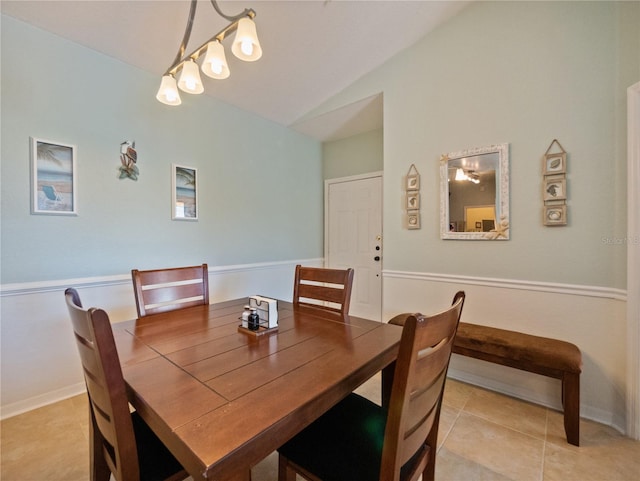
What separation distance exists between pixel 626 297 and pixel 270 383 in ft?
7.25

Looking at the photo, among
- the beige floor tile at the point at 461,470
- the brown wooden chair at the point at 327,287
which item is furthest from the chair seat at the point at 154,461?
the beige floor tile at the point at 461,470

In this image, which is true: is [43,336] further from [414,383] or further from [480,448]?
[480,448]

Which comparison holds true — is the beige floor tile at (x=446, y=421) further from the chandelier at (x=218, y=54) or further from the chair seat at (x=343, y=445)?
the chandelier at (x=218, y=54)

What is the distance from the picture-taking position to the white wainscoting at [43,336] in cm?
188

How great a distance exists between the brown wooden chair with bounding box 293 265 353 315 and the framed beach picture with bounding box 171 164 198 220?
57.5 inches

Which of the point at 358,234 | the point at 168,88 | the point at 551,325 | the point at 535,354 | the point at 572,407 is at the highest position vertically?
the point at 168,88

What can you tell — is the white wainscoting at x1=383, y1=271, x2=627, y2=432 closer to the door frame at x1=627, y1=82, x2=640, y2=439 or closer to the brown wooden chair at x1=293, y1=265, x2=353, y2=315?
the door frame at x1=627, y1=82, x2=640, y2=439

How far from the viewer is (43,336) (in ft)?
6.59

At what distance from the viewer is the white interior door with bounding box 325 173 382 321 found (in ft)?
12.1

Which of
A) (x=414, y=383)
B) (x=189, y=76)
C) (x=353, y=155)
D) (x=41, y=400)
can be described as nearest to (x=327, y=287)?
(x=414, y=383)

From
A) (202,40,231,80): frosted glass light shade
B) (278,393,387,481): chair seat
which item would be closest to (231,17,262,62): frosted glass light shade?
(202,40,231,80): frosted glass light shade

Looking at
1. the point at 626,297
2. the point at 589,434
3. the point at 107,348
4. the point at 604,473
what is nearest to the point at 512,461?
the point at 604,473

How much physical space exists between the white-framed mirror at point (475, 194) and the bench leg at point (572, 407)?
39.8 inches

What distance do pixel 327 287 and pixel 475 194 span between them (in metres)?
1.52
